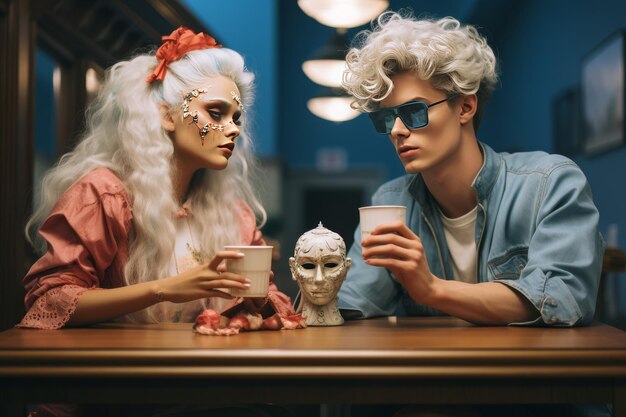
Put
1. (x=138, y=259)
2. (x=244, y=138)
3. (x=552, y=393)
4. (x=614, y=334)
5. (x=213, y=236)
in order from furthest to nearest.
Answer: (x=244, y=138), (x=213, y=236), (x=138, y=259), (x=614, y=334), (x=552, y=393)

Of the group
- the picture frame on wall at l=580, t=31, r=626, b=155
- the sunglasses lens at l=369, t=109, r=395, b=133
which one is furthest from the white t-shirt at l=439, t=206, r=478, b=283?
the picture frame on wall at l=580, t=31, r=626, b=155

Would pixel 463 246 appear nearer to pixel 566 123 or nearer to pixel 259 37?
pixel 566 123

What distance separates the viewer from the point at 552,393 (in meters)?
1.50

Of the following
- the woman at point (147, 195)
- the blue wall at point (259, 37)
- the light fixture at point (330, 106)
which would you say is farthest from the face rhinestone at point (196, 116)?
the blue wall at point (259, 37)

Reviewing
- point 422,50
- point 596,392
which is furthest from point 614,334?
point 422,50

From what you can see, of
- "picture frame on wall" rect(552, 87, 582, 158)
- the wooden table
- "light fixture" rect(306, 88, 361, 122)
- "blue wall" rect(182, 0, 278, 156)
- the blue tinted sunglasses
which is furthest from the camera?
"blue wall" rect(182, 0, 278, 156)

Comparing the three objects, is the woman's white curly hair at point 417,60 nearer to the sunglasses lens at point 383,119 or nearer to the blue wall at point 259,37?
the sunglasses lens at point 383,119

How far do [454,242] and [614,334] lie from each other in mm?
676

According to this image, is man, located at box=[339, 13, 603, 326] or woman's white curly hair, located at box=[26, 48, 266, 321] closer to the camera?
man, located at box=[339, 13, 603, 326]

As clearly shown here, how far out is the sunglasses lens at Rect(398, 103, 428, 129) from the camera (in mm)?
2092

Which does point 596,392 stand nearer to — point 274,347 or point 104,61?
point 274,347

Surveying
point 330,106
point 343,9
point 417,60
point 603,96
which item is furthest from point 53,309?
point 330,106

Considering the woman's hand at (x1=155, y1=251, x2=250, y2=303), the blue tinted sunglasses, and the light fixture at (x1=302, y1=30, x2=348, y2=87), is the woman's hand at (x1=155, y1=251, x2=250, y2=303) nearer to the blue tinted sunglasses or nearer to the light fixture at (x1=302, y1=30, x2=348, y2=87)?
the blue tinted sunglasses

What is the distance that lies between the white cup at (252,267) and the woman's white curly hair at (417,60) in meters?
0.67
